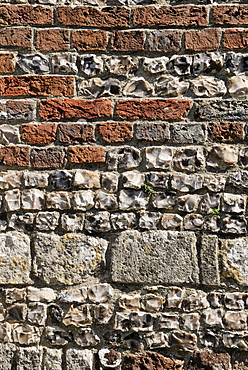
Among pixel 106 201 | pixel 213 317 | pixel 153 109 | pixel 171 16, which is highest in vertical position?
pixel 171 16

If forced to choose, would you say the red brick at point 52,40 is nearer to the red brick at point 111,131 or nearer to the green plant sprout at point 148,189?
the red brick at point 111,131

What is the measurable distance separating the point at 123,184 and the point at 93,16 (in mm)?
906

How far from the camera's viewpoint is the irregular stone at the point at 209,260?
224cm

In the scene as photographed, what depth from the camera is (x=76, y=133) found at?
2326mm

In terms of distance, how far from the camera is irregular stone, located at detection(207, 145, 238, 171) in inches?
90.5

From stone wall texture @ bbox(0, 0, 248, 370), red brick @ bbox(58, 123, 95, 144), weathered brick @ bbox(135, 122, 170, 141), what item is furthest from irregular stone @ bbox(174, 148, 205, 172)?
red brick @ bbox(58, 123, 95, 144)

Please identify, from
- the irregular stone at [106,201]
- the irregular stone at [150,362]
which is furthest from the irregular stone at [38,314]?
the irregular stone at [106,201]

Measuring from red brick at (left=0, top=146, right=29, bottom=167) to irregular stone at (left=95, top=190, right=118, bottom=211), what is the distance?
16.4 inches

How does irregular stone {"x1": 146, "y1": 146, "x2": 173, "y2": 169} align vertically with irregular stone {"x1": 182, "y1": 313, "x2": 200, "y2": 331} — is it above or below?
above

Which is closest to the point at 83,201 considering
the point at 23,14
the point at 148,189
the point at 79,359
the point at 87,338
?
the point at 148,189

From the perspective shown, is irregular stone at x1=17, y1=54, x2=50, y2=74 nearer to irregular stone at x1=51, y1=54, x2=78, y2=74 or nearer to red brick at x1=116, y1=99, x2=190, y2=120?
irregular stone at x1=51, y1=54, x2=78, y2=74

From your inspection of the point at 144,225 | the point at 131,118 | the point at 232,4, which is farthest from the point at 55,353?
the point at 232,4

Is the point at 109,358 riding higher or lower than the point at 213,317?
lower

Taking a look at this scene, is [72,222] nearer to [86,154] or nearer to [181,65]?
[86,154]
